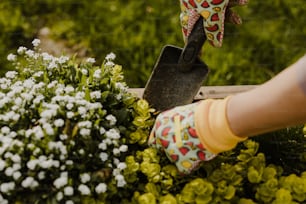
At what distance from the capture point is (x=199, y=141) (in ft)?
4.89

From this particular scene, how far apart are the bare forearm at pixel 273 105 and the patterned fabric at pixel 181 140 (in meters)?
0.12

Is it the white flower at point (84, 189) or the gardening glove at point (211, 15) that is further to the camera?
the gardening glove at point (211, 15)

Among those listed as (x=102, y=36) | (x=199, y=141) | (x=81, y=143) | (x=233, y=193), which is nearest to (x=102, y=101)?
(x=81, y=143)

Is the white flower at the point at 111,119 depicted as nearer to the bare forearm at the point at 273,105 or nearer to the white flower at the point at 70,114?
the white flower at the point at 70,114

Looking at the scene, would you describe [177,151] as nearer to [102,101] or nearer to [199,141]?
[199,141]

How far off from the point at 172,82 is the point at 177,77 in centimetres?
3

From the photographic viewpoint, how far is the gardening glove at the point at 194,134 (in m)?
1.45

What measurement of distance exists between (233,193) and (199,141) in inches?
6.4

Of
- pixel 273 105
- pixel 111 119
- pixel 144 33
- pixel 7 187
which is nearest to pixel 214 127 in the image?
pixel 273 105

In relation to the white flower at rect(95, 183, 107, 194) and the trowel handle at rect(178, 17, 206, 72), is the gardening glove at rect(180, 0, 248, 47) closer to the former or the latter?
the trowel handle at rect(178, 17, 206, 72)

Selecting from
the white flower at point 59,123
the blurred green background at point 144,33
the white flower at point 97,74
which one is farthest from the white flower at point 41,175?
the blurred green background at point 144,33

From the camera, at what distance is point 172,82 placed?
6.35 feet

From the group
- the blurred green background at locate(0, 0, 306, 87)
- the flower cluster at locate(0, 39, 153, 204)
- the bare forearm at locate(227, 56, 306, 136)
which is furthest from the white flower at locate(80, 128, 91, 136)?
the blurred green background at locate(0, 0, 306, 87)

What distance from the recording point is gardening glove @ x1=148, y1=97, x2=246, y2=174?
1448mm
